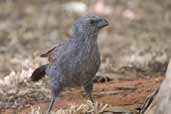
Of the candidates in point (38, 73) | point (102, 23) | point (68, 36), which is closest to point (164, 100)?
point (102, 23)

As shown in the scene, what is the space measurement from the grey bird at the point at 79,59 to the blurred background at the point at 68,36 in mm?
619

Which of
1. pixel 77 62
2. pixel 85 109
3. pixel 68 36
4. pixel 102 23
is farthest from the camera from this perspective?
pixel 68 36

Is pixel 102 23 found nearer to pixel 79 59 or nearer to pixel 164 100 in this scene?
pixel 79 59

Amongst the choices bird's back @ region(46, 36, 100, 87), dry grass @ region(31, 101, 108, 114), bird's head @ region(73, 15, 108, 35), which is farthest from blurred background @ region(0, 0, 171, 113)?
bird's head @ region(73, 15, 108, 35)

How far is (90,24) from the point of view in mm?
5418

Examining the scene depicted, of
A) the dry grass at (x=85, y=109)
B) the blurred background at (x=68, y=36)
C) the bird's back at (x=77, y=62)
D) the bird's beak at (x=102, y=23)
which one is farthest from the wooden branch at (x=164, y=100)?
the blurred background at (x=68, y=36)

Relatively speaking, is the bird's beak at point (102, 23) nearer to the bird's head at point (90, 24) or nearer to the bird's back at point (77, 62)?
the bird's head at point (90, 24)

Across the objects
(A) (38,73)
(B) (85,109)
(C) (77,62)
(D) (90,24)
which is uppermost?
(D) (90,24)

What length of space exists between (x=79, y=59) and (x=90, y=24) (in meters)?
0.34

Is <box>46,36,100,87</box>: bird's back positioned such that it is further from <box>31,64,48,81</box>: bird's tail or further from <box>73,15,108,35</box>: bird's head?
<box>31,64,48,81</box>: bird's tail

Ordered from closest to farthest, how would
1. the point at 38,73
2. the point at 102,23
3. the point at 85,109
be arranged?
1. the point at 85,109
2. the point at 102,23
3. the point at 38,73

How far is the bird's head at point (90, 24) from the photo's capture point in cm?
→ 539

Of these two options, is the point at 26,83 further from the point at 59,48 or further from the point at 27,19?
the point at 27,19

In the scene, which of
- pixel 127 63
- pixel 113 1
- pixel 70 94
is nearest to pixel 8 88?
pixel 70 94
